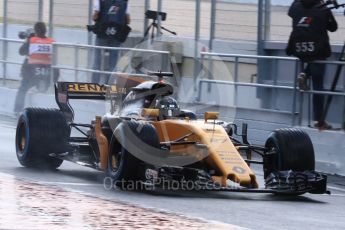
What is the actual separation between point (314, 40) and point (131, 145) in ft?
17.2

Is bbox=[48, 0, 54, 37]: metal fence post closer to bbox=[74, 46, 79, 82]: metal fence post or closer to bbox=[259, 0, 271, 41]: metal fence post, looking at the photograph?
bbox=[74, 46, 79, 82]: metal fence post

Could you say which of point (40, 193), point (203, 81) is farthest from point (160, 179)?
point (203, 81)

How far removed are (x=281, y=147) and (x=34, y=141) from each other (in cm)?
323

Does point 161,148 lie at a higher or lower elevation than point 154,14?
lower

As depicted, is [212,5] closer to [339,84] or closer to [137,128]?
[339,84]

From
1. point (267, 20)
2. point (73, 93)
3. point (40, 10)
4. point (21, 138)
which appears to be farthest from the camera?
point (40, 10)

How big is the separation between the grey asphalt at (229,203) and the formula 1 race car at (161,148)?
0.17 m

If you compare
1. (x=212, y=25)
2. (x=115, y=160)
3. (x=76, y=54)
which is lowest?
(x=115, y=160)

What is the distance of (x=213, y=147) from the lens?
12578 millimetres

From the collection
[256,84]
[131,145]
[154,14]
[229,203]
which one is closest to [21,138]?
[131,145]

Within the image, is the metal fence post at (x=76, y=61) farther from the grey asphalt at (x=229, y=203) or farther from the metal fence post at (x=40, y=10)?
the grey asphalt at (x=229, y=203)

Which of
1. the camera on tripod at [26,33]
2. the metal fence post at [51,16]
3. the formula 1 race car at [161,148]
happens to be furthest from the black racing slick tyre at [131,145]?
the metal fence post at [51,16]

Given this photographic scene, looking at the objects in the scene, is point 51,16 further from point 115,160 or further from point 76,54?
point 115,160

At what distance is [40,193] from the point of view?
464 inches
